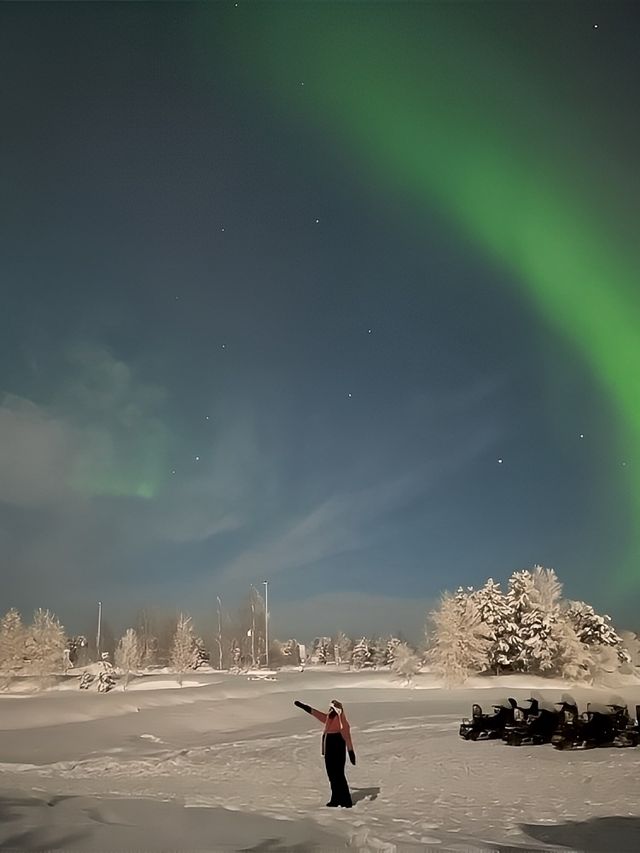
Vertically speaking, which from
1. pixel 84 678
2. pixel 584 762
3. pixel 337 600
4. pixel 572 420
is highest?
pixel 572 420

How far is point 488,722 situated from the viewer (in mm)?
4980

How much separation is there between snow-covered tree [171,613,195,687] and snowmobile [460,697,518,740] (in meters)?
1.68

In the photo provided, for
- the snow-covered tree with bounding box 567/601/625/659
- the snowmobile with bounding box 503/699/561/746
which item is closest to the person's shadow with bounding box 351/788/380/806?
the snowmobile with bounding box 503/699/561/746

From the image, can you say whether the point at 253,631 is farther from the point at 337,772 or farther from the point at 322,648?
the point at 337,772

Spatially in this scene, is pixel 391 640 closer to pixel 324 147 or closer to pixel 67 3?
pixel 324 147

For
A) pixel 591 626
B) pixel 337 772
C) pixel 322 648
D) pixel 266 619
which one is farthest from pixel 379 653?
pixel 591 626

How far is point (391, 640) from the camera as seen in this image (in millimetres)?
5172

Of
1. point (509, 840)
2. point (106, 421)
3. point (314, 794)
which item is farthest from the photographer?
point (106, 421)

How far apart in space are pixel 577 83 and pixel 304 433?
2.96m

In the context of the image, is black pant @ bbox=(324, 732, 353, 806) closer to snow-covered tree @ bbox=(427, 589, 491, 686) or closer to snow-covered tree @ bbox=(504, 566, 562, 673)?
snow-covered tree @ bbox=(427, 589, 491, 686)

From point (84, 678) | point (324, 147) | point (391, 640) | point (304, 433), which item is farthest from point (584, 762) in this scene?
point (324, 147)

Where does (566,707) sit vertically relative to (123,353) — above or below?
below

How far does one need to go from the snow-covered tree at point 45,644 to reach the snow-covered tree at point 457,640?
2252 millimetres

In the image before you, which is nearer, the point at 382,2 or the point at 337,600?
the point at 337,600
